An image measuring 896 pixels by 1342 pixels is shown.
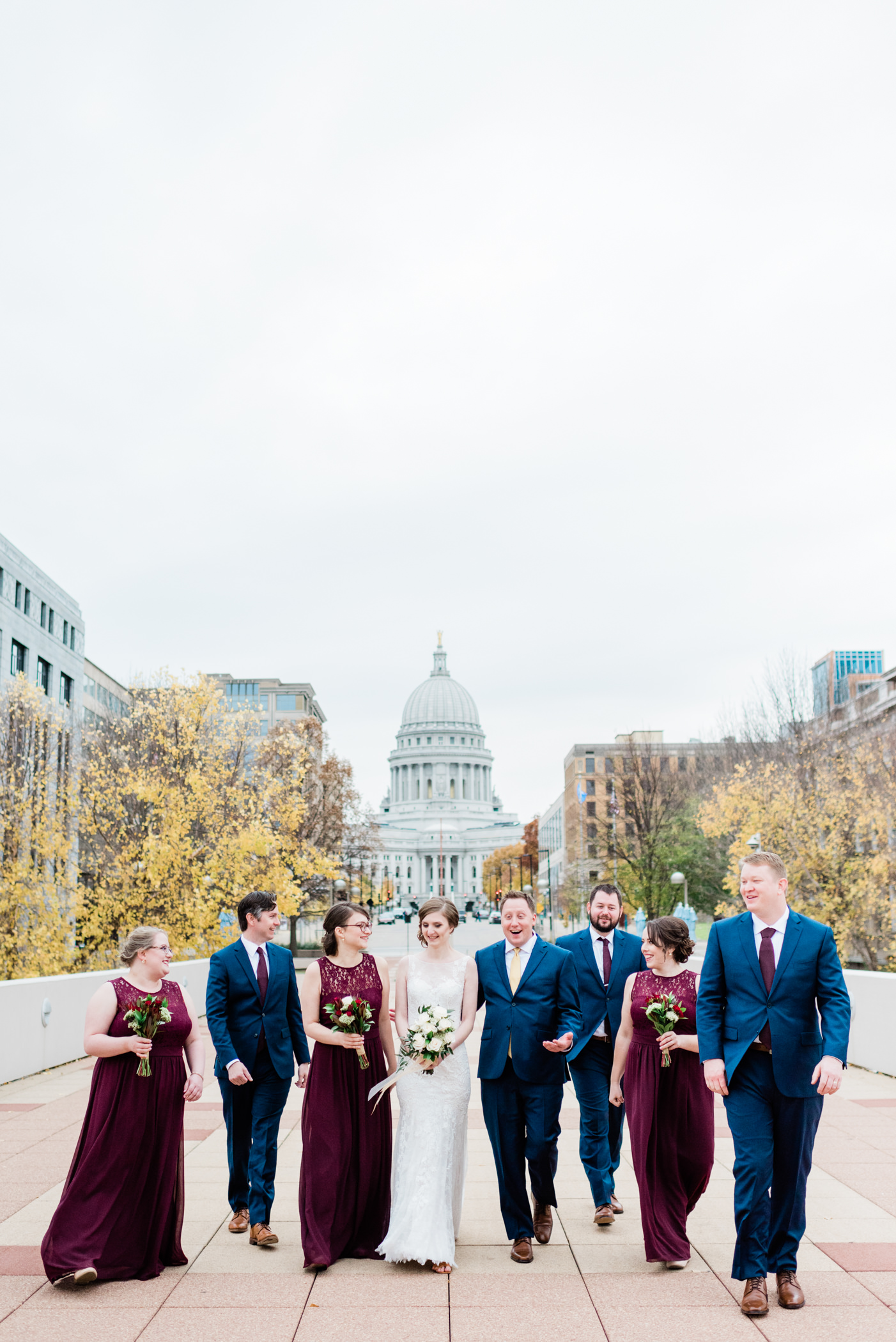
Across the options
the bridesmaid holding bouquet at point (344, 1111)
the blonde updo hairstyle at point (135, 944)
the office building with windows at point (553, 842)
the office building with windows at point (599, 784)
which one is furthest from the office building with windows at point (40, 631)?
the office building with windows at point (553, 842)

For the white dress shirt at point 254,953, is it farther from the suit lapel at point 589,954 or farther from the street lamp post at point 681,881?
the street lamp post at point 681,881

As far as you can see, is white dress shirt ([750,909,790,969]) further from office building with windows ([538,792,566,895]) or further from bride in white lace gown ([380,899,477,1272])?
office building with windows ([538,792,566,895])

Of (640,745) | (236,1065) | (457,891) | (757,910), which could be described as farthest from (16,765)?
(457,891)

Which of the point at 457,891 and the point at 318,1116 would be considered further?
the point at 457,891

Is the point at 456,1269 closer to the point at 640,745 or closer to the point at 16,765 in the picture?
the point at 16,765

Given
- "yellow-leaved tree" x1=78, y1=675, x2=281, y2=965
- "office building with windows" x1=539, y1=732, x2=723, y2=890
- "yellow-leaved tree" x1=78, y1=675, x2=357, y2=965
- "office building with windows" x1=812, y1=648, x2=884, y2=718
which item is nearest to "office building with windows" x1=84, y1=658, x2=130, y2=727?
"office building with windows" x1=539, y1=732, x2=723, y2=890

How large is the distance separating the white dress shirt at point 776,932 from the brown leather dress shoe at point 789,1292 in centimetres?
173

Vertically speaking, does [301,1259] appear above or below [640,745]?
below

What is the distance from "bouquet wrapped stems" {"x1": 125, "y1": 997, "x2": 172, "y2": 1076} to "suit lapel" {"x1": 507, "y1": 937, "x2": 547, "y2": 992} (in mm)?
2267

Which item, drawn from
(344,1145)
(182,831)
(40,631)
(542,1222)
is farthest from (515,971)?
(40,631)

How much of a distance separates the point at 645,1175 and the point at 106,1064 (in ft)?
11.2

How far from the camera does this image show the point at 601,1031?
8781mm

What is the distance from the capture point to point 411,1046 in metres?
7.21

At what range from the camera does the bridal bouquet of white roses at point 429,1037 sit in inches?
282
